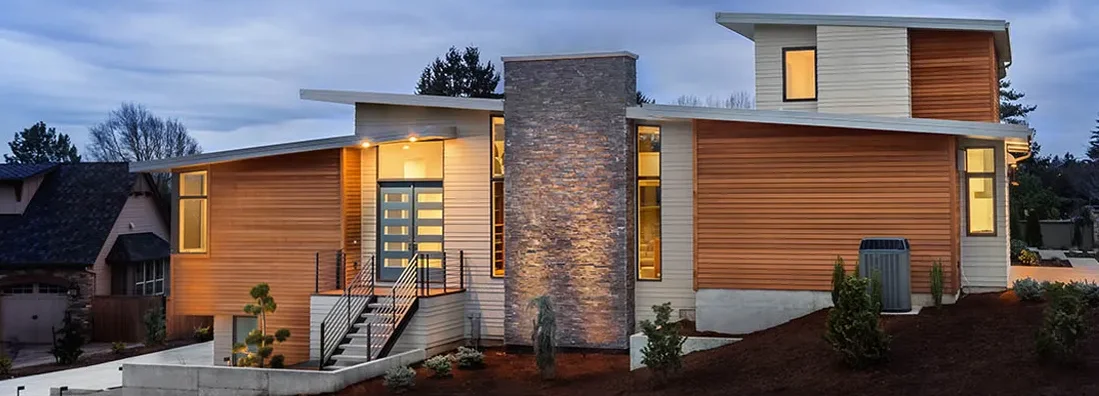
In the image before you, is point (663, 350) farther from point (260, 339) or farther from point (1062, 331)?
point (260, 339)

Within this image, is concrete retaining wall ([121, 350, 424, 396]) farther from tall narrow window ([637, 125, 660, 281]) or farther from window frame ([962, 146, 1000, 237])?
window frame ([962, 146, 1000, 237])

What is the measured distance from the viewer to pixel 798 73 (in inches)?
733

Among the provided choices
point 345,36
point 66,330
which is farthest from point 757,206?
point 345,36

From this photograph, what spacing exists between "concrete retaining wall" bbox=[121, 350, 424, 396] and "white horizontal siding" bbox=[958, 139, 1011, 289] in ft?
30.0

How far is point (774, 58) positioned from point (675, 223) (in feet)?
13.6

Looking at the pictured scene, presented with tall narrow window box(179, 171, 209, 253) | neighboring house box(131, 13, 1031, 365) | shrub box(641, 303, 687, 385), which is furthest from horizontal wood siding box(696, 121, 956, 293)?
tall narrow window box(179, 171, 209, 253)

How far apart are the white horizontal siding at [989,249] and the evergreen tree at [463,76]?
31.3 m

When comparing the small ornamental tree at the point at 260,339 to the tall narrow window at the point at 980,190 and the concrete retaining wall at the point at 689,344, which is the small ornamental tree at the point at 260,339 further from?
the tall narrow window at the point at 980,190

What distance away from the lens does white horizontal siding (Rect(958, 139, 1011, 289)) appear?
51.6 ft

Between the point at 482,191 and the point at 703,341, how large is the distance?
524 cm

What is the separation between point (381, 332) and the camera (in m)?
16.0

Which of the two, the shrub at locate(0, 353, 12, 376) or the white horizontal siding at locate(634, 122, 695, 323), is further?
the shrub at locate(0, 353, 12, 376)

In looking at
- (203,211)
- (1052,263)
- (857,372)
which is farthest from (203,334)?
(1052,263)

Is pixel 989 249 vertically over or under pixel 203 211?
under
